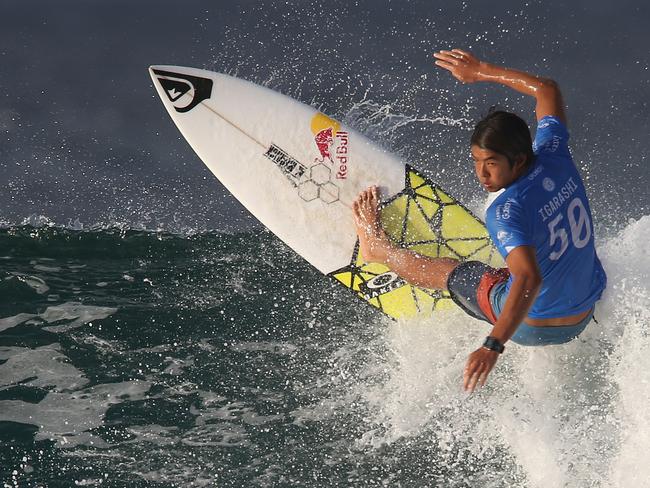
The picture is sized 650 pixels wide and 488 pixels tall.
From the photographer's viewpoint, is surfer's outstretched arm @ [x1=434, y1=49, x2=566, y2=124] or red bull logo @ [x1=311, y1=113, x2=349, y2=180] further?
red bull logo @ [x1=311, y1=113, x2=349, y2=180]

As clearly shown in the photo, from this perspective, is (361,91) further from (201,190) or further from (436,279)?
(436,279)

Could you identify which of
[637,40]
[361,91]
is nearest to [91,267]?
[361,91]

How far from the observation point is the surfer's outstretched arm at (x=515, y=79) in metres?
4.26

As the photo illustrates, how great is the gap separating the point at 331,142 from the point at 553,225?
1.80 m

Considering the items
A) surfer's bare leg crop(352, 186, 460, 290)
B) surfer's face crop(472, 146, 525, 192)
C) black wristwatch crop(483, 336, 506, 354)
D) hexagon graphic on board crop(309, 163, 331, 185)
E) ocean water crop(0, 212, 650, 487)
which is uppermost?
surfer's face crop(472, 146, 525, 192)

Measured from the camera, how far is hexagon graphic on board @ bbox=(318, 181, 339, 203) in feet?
17.1

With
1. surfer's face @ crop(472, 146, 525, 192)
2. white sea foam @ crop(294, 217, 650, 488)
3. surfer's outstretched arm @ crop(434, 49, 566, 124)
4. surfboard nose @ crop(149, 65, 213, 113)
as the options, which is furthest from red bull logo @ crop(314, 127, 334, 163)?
surfer's face @ crop(472, 146, 525, 192)

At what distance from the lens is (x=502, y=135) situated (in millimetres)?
3596

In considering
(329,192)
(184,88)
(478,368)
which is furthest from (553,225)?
(184,88)

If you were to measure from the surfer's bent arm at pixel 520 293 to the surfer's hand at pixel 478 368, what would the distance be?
0.14 metres

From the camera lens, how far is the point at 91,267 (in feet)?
18.0

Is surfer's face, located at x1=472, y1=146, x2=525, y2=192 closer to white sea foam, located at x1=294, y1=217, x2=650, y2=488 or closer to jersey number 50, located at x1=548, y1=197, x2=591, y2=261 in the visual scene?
jersey number 50, located at x1=548, y1=197, x2=591, y2=261

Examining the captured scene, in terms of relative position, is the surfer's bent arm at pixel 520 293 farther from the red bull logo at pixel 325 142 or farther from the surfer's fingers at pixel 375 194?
the red bull logo at pixel 325 142

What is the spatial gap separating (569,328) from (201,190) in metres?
3.35
